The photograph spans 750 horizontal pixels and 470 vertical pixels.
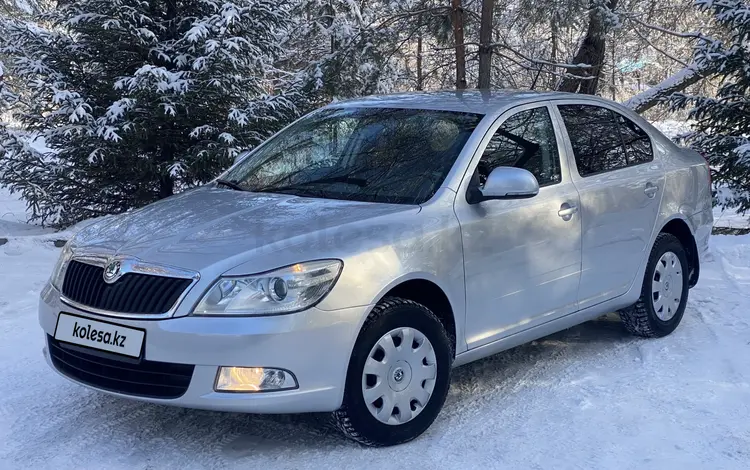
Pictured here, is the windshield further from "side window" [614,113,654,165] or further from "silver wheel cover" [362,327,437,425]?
"side window" [614,113,654,165]

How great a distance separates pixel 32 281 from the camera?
7000 millimetres

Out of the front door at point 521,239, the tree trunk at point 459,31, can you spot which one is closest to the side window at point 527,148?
the front door at point 521,239

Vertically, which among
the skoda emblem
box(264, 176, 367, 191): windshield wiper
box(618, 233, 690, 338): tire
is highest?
box(264, 176, 367, 191): windshield wiper

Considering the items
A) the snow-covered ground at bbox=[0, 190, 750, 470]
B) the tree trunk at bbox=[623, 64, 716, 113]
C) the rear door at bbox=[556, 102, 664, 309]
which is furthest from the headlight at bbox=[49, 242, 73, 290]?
the tree trunk at bbox=[623, 64, 716, 113]

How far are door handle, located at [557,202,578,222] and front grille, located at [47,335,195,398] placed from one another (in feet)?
7.55

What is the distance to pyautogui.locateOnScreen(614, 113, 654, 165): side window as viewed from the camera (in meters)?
5.44

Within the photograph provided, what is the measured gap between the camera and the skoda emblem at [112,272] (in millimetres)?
3580

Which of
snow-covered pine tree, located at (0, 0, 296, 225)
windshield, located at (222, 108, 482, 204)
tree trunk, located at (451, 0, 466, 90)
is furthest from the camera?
tree trunk, located at (451, 0, 466, 90)

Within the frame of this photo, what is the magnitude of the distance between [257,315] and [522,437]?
1.46m

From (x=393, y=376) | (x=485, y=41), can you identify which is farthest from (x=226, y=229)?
(x=485, y=41)

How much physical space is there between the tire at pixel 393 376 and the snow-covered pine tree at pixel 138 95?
5.77m

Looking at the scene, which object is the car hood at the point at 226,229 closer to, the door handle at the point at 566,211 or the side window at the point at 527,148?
the side window at the point at 527,148

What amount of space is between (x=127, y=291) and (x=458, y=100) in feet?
7.58

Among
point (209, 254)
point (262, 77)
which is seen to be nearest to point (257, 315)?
point (209, 254)
